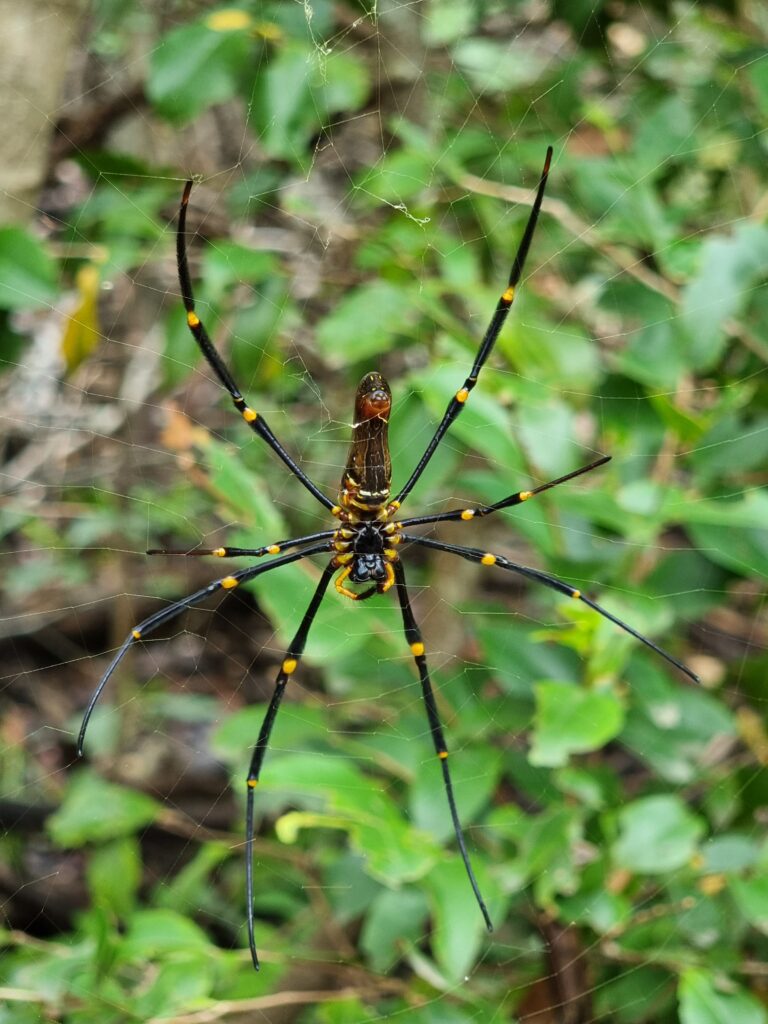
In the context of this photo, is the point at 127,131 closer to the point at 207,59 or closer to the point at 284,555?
the point at 207,59

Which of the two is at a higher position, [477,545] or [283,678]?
[477,545]

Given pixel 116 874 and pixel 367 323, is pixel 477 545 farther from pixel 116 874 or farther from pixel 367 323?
pixel 116 874

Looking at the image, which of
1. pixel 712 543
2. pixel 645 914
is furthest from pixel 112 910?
pixel 712 543

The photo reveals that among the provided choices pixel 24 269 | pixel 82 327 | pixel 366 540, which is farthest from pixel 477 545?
pixel 24 269

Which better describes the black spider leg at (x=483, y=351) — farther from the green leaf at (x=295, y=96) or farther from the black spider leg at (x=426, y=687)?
the green leaf at (x=295, y=96)

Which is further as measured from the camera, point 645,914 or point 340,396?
point 340,396

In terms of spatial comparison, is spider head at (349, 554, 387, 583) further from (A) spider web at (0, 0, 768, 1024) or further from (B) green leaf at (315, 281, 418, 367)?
(B) green leaf at (315, 281, 418, 367)

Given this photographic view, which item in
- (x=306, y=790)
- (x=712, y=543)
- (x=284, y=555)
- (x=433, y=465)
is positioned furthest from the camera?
(x=433, y=465)
